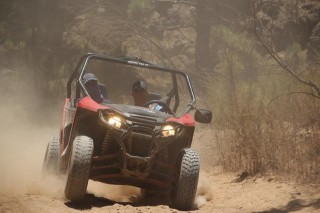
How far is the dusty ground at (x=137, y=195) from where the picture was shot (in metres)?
4.87

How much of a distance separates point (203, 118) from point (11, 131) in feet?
29.7

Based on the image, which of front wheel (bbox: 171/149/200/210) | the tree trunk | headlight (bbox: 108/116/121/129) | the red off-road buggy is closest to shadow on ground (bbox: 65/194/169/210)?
the red off-road buggy

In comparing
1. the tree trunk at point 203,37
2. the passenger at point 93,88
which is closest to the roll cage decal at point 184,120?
the passenger at point 93,88

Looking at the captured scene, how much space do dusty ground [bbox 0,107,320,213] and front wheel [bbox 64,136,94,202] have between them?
17cm

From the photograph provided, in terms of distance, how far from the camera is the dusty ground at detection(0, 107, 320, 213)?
16.0ft

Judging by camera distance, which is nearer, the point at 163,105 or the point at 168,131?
the point at 168,131

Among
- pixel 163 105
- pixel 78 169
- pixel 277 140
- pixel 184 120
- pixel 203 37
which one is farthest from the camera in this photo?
pixel 203 37

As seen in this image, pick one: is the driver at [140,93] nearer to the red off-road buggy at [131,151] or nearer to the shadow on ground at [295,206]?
the red off-road buggy at [131,151]

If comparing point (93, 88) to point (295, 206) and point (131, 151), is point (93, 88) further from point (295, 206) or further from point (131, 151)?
point (295, 206)

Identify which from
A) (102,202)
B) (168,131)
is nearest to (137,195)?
(102,202)

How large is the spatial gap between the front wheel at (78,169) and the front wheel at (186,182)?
93cm

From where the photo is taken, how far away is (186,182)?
501cm

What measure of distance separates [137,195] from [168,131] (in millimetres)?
1616

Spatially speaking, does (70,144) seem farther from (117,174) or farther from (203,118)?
(203,118)
